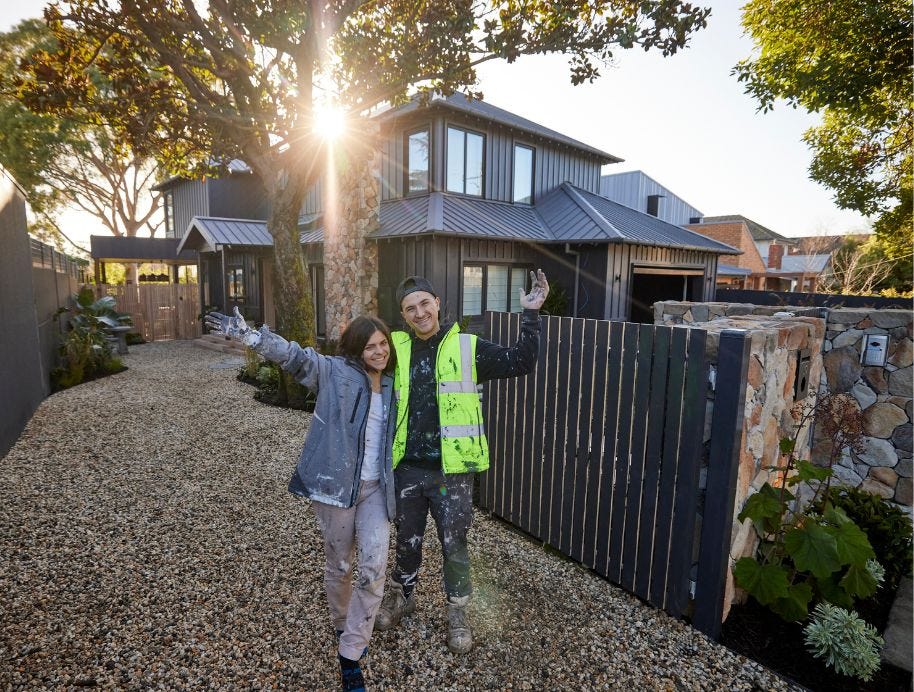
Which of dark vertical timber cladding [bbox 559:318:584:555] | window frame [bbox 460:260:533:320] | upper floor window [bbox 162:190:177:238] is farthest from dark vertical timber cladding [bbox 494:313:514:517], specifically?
upper floor window [bbox 162:190:177:238]

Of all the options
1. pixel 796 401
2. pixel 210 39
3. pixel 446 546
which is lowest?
pixel 446 546

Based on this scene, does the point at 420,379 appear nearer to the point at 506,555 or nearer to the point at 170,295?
the point at 506,555

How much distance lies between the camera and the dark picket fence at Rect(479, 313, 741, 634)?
2.83m

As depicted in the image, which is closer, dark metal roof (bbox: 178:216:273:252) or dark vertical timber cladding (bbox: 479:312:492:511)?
dark vertical timber cladding (bbox: 479:312:492:511)

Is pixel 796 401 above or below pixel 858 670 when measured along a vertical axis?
above

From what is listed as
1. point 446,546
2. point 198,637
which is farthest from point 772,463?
point 198,637

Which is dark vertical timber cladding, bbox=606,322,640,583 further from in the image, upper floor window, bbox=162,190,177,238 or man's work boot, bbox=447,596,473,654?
upper floor window, bbox=162,190,177,238

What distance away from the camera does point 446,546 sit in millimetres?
2641

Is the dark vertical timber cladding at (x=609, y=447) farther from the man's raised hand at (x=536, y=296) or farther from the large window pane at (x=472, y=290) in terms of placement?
the large window pane at (x=472, y=290)

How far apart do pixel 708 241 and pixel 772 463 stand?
43.7 ft

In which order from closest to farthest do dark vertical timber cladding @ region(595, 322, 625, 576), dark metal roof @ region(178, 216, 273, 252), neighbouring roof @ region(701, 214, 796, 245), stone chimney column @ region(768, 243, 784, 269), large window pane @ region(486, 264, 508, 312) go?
dark vertical timber cladding @ region(595, 322, 625, 576) → large window pane @ region(486, 264, 508, 312) → dark metal roof @ region(178, 216, 273, 252) → stone chimney column @ region(768, 243, 784, 269) → neighbouring roof @ region(701, 214, 796, 245)

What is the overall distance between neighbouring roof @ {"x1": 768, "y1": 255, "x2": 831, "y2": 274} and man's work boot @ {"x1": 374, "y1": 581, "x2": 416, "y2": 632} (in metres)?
34.6

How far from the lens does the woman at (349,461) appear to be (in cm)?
230

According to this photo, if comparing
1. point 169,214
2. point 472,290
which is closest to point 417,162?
point 472,290
